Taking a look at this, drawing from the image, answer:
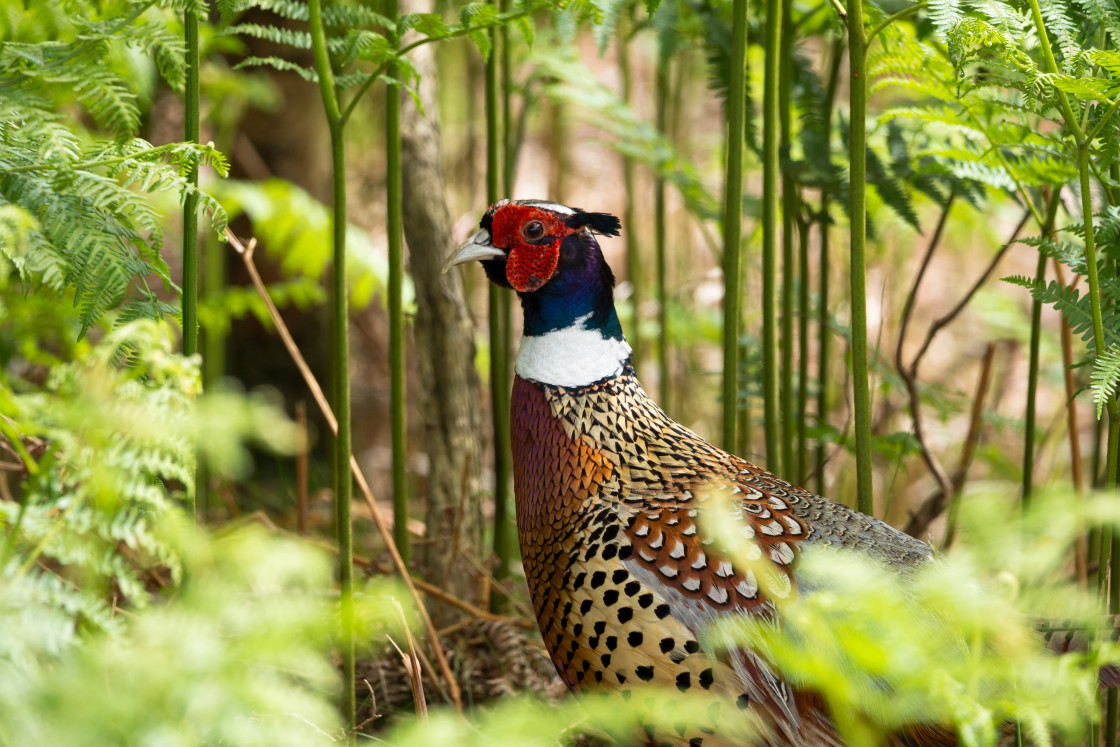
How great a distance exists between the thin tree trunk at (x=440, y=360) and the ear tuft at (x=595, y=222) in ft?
2.98

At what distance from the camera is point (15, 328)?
3.26 meters

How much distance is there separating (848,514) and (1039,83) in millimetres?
1110

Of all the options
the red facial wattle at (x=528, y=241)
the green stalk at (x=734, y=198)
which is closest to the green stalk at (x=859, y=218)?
the green stalk at (x=734, y=198)

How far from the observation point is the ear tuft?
2.53 metres

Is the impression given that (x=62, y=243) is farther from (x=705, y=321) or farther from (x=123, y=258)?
(x=705, y=321)

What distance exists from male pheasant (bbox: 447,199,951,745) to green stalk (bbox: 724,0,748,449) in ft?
0.85

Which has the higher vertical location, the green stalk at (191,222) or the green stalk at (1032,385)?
the green stalk at (191,222)

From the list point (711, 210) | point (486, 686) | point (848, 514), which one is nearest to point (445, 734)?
point (848, 514)

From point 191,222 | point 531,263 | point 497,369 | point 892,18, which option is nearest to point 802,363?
point 497,369

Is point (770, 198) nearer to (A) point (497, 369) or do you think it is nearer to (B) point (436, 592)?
(A) point (497, 369)

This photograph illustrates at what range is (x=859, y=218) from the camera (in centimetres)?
220

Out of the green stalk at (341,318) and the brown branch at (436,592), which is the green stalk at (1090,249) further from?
the brown branch at (436,592)

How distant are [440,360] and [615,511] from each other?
134cm

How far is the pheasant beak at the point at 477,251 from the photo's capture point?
253 cm
